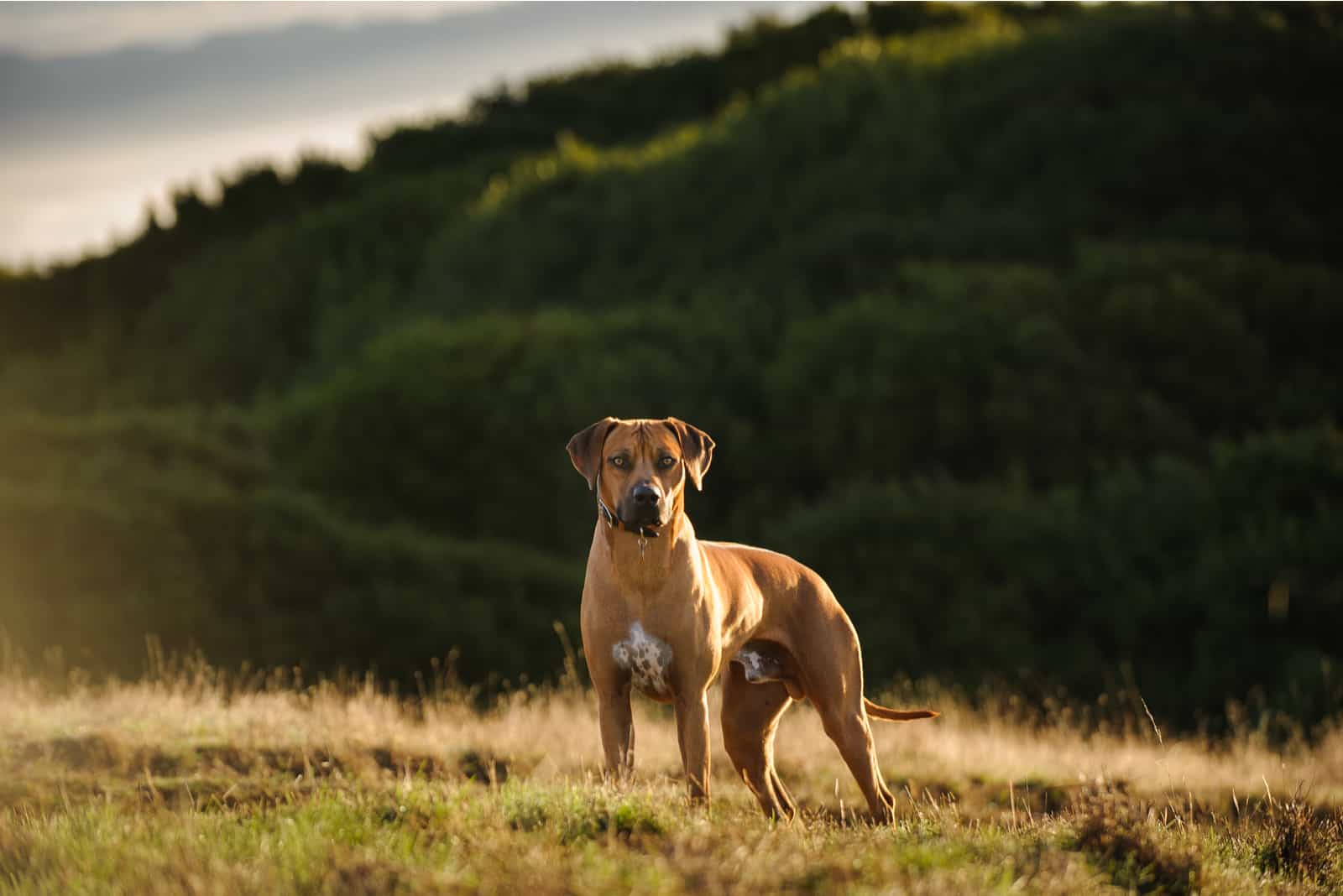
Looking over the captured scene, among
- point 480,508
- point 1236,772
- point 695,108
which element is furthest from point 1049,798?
point 695,108

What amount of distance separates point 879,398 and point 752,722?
1996cm

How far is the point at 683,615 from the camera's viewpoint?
21.0 ft

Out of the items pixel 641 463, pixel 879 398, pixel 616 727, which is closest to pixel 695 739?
pixel 616 727

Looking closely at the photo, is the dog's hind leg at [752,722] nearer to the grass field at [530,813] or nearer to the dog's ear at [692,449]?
the grass field at [530,813]

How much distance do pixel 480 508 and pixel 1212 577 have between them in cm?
1487

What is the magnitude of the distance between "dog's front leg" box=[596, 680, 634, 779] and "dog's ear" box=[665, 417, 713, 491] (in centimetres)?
105

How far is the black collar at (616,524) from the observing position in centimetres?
625

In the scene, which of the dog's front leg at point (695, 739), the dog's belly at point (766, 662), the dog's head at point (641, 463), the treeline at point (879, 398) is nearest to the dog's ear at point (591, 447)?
the dog's head at point (641, 463)

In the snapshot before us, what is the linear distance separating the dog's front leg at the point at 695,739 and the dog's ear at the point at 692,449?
1.01m

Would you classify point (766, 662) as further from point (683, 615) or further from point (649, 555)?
point (649, 555)

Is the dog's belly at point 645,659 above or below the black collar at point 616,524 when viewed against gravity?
below

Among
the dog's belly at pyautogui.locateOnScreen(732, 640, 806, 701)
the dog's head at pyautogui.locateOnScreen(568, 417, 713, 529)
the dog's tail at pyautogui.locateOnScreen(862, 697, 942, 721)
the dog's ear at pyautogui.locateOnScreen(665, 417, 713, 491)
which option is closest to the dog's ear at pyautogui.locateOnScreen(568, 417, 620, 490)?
the dog's head at pyautogui.locateOnScreen(568, 417, 713, 529)

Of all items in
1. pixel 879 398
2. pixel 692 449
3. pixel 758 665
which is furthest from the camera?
pixel 879 398

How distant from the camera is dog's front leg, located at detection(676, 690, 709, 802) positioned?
255 inches
